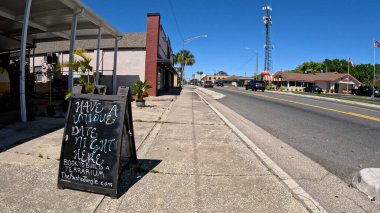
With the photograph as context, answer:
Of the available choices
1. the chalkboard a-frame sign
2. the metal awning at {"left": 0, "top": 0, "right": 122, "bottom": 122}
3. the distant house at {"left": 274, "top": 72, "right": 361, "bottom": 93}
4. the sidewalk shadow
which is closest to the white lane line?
the sidewalk shadow

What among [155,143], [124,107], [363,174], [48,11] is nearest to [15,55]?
[48,11]

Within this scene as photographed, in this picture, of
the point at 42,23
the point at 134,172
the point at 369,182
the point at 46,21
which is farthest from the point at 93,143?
the point at 42,23

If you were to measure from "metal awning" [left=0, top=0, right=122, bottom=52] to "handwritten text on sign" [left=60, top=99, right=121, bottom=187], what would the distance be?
7834 mm

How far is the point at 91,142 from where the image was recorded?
423 cm

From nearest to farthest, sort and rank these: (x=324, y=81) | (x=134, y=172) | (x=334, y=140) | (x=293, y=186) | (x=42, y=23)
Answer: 1. (x=293, y=186)
2. (x=134, y=172)
3. (x=334, y=140)
4. (x=42, y=23)
5. (x=324, y=81)

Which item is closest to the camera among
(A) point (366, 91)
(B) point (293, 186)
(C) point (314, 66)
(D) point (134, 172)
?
(B) point (293, 186)

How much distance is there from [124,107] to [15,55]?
23244 millimetres

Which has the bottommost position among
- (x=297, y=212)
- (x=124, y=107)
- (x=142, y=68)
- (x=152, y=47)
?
(x=297, y=212)

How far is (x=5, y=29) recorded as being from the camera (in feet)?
55.2

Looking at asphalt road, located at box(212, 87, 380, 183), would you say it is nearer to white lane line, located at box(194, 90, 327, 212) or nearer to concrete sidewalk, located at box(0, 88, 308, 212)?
white lane line, located at box(194, 90, 327, 212)

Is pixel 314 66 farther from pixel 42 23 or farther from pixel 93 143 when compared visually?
pixel 93 143

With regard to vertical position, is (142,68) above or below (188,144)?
above

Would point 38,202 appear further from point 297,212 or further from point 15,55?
point 15,55

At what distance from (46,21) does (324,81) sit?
221ft
